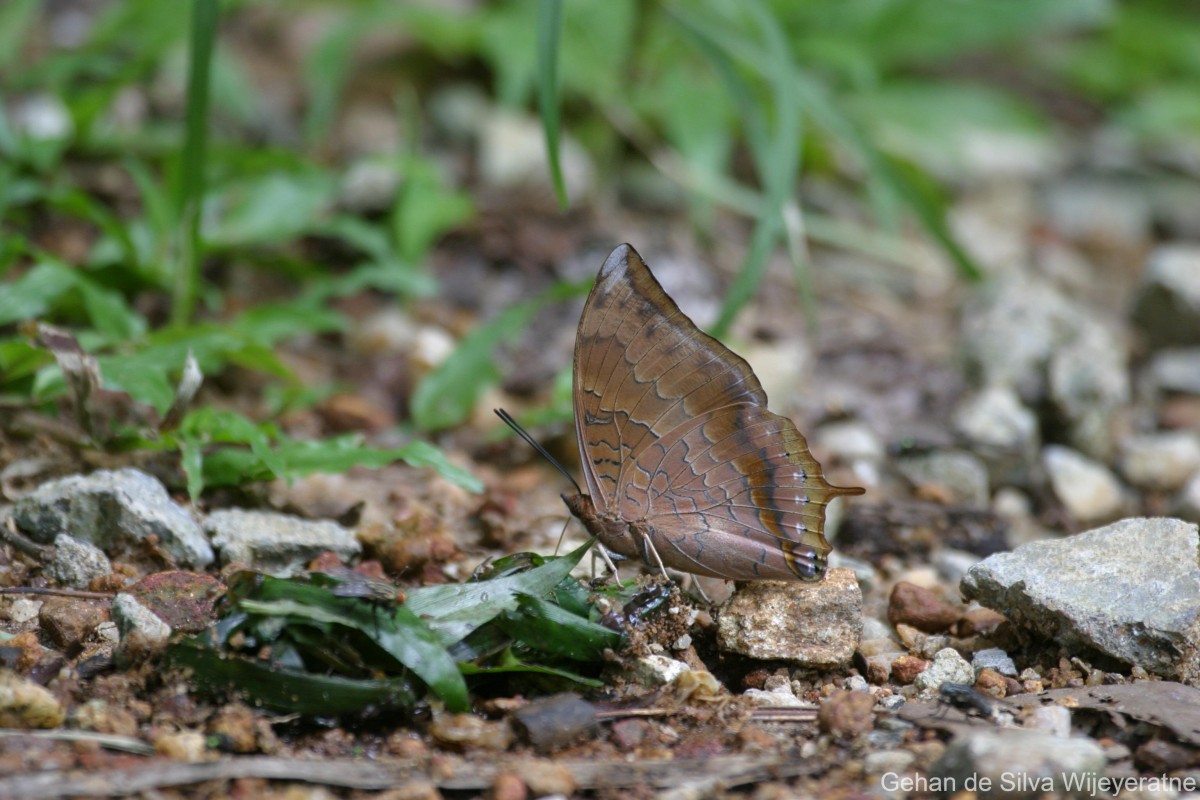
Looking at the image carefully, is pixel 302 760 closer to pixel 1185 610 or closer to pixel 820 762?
pixel 820 762

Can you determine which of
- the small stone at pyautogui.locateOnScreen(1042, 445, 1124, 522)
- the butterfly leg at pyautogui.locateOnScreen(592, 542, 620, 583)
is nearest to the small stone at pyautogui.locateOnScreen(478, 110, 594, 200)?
the small stone at pyautogui.locateOnScreen(1042, 445, 1124, 522)

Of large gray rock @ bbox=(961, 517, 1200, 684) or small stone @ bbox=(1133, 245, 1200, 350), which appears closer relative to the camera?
large gray rock @ bbox=(961, 517, 1200, 684)

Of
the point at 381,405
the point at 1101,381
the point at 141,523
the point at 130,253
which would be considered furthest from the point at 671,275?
the point at 141,523

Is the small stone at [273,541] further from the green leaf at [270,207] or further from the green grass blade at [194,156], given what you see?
the green leaf at [270,207]

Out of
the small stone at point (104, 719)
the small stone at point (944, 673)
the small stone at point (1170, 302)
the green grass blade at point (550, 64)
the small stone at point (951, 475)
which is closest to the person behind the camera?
the small stone at point (104, 719)

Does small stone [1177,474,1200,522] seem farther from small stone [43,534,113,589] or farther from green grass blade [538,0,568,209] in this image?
small stone [43,534,113,589]

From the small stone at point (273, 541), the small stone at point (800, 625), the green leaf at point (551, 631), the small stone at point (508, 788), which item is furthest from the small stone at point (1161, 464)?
the small stone at point (508, 788)

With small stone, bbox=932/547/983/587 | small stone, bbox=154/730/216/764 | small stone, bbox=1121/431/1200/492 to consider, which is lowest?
small stone, bbox=154/730/216/764
